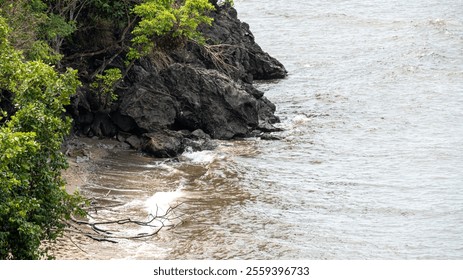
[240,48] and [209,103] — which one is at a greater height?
[240,48]

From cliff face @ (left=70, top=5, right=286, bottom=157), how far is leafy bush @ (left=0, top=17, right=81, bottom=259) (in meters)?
11.7

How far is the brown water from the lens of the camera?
23000mm

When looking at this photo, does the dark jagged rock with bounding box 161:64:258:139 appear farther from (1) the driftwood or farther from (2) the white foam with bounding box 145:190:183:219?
(1) the driftwood

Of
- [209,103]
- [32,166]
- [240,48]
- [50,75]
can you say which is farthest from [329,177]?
[240,48]

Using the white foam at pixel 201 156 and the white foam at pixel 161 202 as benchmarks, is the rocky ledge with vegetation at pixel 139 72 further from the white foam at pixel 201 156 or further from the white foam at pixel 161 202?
the white foam at pixel 161 202

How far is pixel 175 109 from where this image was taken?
32.6 metres

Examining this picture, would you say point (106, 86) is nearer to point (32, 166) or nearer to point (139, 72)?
point (139, 72)

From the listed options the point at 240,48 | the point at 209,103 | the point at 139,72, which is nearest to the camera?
the point at 209,103

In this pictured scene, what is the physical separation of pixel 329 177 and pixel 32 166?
14.0 m

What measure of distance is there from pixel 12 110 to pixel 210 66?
13.0 metres

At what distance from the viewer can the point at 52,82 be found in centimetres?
1866

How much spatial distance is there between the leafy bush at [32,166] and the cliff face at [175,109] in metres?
11.7

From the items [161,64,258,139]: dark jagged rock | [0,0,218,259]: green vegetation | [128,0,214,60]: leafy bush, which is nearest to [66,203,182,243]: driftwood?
[0,0,218,259]: green vegetation

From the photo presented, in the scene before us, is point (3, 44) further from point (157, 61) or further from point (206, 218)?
point (157, 61)
